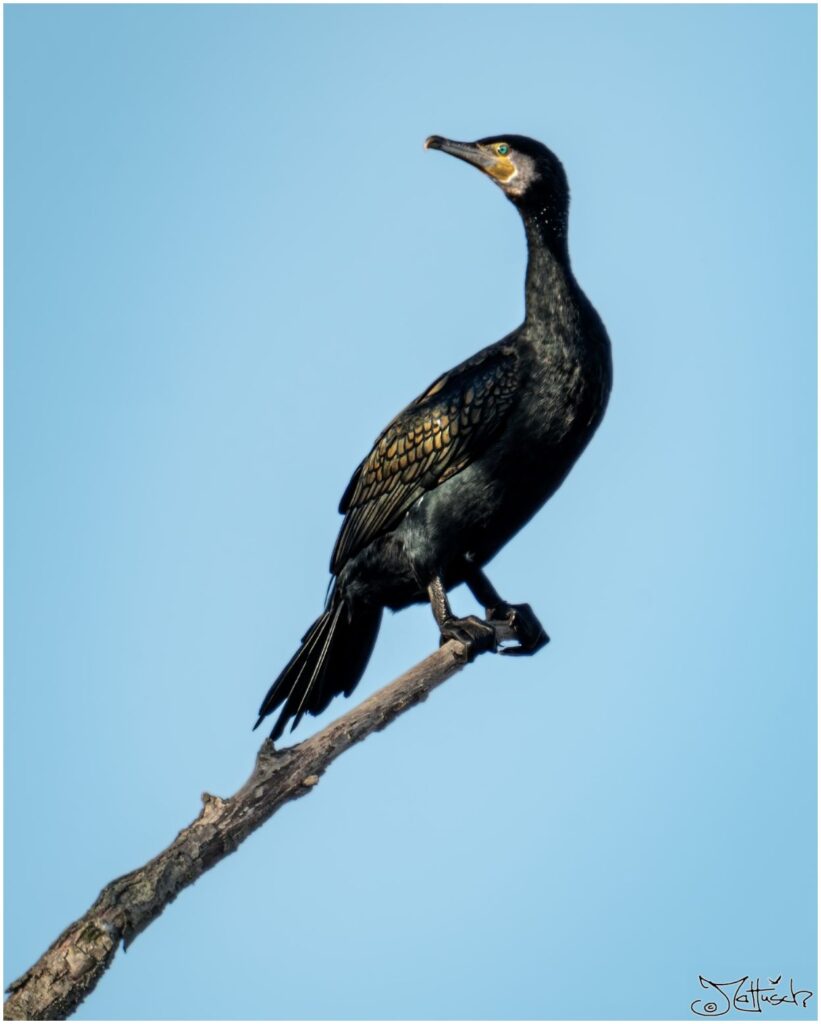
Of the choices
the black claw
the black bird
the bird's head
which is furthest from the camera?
the bird's head

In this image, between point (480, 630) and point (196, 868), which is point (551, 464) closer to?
point (480, 630)

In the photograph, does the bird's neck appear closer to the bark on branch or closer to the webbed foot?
the webbed foot

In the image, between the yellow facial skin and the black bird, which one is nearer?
the black bird

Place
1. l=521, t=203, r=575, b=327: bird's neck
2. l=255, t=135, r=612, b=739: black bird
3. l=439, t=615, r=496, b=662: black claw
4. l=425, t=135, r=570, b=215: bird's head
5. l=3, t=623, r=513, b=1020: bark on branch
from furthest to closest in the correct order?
l=425, t=135, r=570, b=215: bird's head → l=521, t=203, r=575, b=327: bird's neck → l=255, t=135, r=612, b=739: black bird → l=439, t=615, r=496, b=662: black claw → l=3, t=623, r=513, b=1020: bark on branch

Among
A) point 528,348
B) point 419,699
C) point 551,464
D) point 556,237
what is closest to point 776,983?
point 419,699

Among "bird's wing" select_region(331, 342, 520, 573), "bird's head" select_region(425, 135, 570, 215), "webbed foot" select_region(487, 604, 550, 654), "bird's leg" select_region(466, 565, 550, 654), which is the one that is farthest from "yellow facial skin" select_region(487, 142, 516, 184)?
"webbed foot" select_region(487, 604, 550, 654)

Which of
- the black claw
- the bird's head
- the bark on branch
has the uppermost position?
the bird's head

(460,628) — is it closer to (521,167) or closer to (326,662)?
(326,662)

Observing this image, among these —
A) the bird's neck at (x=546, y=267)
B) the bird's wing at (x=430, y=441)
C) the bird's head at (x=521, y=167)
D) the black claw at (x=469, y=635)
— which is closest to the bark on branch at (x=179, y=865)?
the black claw at (x=469, y=635)
